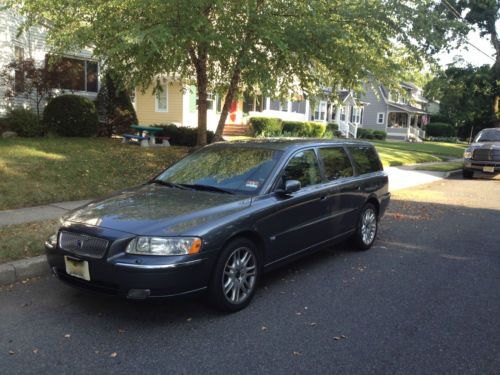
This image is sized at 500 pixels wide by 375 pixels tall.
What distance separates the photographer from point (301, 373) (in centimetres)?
337

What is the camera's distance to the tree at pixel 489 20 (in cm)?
3428

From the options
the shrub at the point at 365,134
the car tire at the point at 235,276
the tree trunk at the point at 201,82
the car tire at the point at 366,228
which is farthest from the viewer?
the shrub at the point at 365,134

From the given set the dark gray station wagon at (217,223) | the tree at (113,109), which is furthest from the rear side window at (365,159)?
the tree at (113,109)

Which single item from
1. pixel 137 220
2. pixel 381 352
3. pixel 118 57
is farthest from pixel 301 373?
pixel 118 57

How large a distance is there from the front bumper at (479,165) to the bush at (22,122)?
15.1m

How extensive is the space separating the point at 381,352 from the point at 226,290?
1448 millimetres

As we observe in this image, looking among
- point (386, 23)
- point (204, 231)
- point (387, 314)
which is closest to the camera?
point (204, 231)

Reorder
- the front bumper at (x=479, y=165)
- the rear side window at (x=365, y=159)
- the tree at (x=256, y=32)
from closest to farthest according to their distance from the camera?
the rear side window at (x=365, y=159)
the tree at (x=256, y=32)
the front bumper at (x=479, y=165)

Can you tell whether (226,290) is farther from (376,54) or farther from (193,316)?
(376,54)

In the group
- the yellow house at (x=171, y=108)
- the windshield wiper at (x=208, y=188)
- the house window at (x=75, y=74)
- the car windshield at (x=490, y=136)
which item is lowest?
the windshield wiper at (x=208, y=188)

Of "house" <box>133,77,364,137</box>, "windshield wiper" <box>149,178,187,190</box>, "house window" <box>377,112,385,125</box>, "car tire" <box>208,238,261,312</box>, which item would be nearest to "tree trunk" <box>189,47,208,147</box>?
"windshield wiper" <box>149,178,187,190</box>

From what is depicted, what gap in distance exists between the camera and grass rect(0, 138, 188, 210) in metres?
8.64

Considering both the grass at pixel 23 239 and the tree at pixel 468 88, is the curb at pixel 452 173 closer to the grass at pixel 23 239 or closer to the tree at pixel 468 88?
the grass at pixel 23 239

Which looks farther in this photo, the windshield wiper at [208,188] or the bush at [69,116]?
the bush at [69,116]
